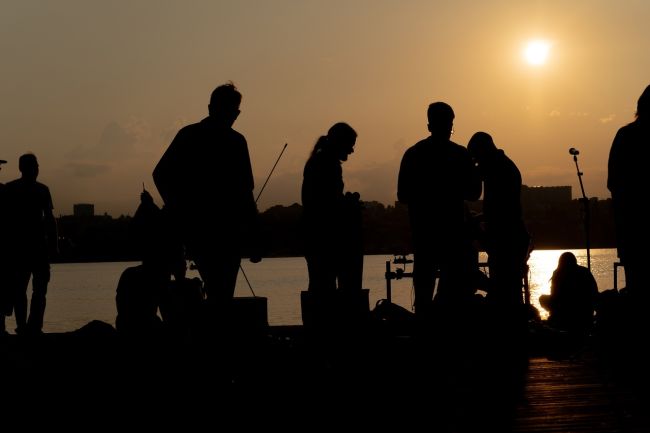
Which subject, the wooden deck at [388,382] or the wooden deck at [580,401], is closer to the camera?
the wooden deck at [580,401]

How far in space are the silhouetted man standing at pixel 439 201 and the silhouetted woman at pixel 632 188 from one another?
49.4 inches

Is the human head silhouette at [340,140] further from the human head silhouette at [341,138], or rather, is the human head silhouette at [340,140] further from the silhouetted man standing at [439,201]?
the silhouetted man standing at [439,201]

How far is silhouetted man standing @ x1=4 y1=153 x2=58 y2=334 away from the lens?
975cm

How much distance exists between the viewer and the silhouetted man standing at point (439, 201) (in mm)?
7465

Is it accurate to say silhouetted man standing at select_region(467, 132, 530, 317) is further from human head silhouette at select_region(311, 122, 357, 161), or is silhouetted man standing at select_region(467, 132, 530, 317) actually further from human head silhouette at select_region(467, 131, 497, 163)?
human head silhouette at select_region(311, 122, 357, 161)

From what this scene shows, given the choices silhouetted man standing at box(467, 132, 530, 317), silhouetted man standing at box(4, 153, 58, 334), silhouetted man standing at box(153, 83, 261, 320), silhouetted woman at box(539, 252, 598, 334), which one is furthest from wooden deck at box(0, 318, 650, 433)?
silhouetted woman at box(539, 252, 598, 334)

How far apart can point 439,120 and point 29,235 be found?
4.70 meters

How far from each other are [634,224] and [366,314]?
3496 mm

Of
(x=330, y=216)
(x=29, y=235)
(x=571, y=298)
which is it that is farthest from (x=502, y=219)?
(x=29, y=235)

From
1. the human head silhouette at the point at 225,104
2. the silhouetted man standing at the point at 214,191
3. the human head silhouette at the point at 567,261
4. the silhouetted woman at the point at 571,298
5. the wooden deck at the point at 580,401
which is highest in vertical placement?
the human head silhouette at the point at 225,104

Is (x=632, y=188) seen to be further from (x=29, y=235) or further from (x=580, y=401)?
(x=29, y=235)

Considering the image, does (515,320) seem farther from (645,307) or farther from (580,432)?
(580,432)

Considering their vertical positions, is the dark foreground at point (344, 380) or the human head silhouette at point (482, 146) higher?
the human head silhouette at point (482, 146)

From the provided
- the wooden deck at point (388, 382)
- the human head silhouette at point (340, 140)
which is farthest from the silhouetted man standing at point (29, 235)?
the human head silhouette at point (340, 140)
